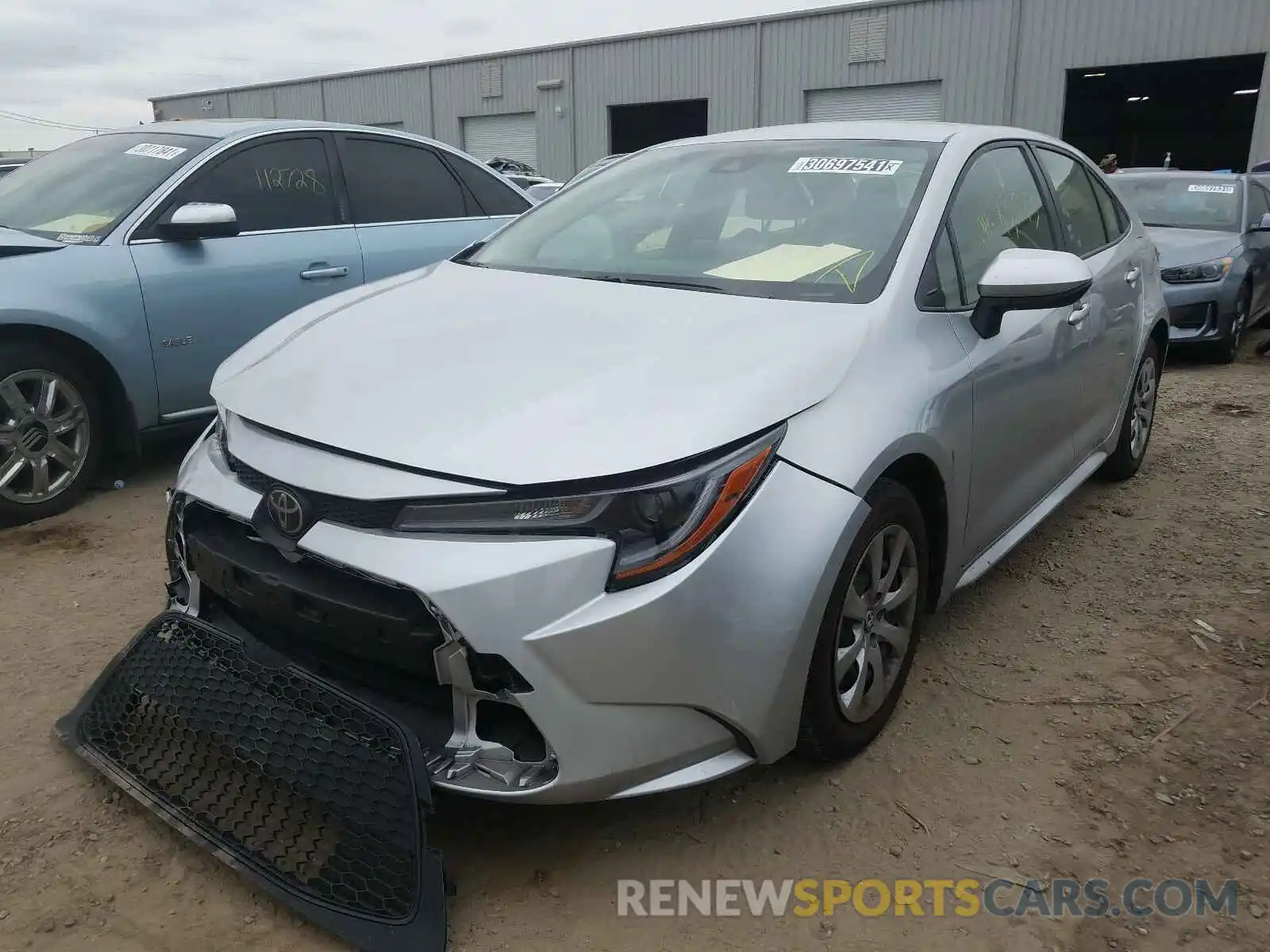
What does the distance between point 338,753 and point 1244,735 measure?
93.6 inches

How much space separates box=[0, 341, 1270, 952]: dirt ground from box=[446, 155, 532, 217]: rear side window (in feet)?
9.24

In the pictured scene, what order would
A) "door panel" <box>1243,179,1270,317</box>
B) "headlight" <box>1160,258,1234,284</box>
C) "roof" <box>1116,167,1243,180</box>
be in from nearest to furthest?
"headlight" <box>1160,258,1234,284</box>
"door panel" <box>1243,179,1270,317</box>
"roof" <box>1116,167,1243,180</box>

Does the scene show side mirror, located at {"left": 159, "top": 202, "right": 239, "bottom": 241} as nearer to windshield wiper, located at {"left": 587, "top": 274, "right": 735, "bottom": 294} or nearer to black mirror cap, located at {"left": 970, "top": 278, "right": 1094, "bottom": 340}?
windshield wiper, located at {"left": 587, "top": 274, "right": 735, "bottom": 294}

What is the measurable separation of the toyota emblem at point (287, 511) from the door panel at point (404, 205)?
3.09 metres

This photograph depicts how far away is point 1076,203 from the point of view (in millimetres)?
3949

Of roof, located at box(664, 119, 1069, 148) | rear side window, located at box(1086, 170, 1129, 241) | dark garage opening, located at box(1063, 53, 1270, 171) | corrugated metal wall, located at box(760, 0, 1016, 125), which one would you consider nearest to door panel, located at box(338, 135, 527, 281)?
roof, located at box(664, 119, 1069, 148)

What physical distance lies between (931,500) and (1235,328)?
685 cm

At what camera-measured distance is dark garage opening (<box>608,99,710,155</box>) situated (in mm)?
25891

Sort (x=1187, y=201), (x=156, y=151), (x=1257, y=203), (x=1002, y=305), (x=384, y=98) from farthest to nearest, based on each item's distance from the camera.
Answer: (x=384, y=98) → (x=1257, y=203) → (x=1187, y=201) → (x=156, y=151) → (x=1002, y=305)

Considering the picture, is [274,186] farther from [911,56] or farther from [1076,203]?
[911,56]

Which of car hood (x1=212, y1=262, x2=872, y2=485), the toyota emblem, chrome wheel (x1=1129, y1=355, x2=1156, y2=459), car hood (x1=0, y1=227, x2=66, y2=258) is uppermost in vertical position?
car hood (x1=0, y1=227, x2=66, y2=258)

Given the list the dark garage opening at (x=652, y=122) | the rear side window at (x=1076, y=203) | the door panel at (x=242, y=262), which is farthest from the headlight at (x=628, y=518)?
the dark garage opening at (x=652, y=122)

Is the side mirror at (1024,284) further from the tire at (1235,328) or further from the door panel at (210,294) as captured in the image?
the tire at (1235,328)

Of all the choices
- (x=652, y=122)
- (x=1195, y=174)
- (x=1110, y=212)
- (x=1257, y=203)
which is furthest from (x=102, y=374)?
(x=652, y=122)
